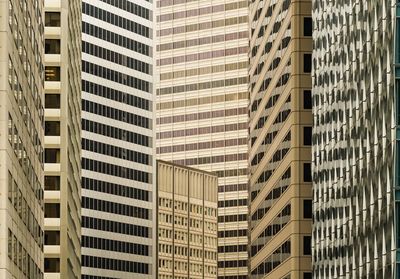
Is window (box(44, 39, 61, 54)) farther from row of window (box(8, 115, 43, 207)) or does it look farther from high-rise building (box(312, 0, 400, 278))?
high-rise building (box(312, 0, 400, 278))

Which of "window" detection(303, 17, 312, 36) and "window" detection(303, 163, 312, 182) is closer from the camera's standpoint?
"window" detection(303, 163, 312, 182)

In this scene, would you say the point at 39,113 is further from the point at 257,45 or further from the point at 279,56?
the point at 257,45

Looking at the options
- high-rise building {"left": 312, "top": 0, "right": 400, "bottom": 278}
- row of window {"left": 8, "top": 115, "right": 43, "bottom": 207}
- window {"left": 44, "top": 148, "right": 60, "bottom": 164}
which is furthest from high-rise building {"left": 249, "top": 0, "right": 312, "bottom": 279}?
row of window {"left": 8, "top": 115, "right": 43, "bottom": 207}

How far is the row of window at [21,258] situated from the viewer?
3633 inches

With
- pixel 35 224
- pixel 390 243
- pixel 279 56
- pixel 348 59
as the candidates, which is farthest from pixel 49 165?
pixel 390 243

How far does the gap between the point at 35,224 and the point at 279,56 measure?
43.6m

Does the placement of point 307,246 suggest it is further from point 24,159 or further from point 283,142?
point 24,159

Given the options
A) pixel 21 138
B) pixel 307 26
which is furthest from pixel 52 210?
pixel 21 138

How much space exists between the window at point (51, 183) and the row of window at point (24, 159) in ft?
82.6

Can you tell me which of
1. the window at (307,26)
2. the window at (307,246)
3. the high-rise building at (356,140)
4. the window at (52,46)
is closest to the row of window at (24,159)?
the high-rise building at (356,140)

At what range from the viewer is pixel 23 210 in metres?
103

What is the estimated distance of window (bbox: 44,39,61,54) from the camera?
506ft

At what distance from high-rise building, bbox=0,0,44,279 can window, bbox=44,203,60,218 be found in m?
25.0

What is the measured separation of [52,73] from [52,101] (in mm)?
2805
